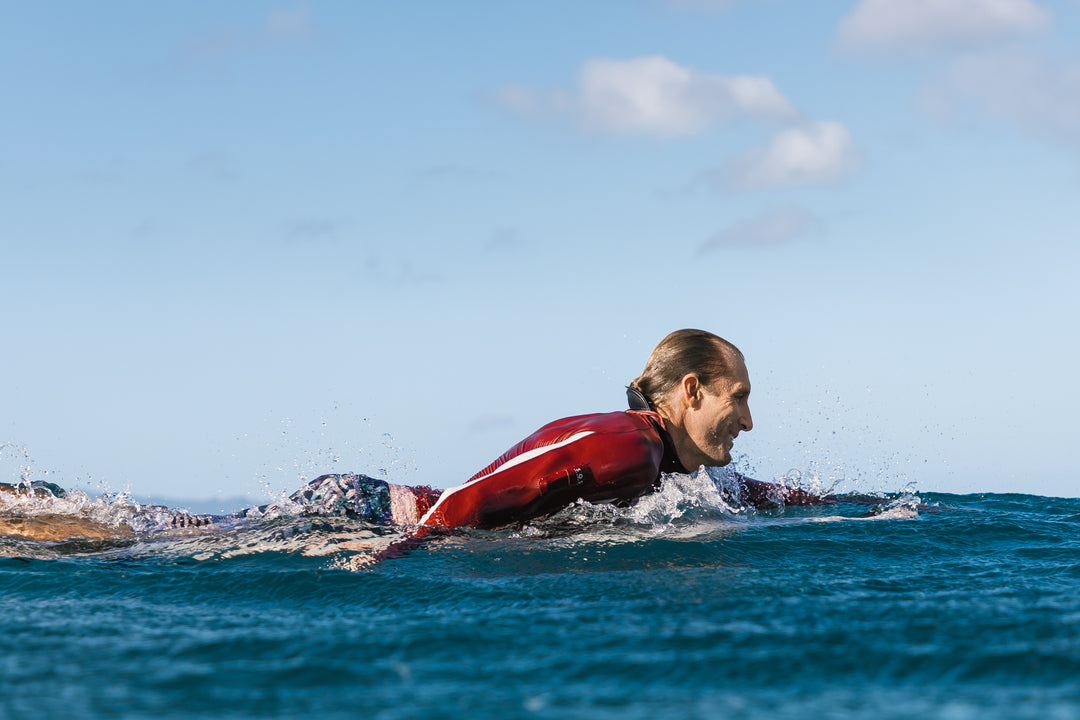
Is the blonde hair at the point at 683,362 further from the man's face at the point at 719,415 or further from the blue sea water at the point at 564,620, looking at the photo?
the blue sea water at the point at 564,620

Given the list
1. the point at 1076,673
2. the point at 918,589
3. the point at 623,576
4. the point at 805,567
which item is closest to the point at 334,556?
the point at 623,576

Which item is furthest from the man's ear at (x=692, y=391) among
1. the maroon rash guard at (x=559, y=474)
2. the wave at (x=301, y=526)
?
the maroon rash guard at (x=559, y=474)

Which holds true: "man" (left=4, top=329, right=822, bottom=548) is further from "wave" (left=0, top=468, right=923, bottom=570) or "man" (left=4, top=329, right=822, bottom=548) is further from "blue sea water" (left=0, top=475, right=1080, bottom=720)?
"blue sea water" (left=0, top=475, right=1080, bottom=720)

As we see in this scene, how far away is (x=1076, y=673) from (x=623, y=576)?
2214mm

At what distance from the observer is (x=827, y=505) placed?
27.4ft

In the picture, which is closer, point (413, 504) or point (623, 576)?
point (623, 576)

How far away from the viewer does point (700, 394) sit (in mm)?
6867

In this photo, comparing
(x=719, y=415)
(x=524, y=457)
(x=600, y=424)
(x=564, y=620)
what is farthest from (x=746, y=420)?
(x=564, y=620)

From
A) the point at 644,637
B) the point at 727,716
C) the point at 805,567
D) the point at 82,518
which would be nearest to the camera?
the point at 727,716

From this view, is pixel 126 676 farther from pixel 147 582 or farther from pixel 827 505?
pixel 827 505

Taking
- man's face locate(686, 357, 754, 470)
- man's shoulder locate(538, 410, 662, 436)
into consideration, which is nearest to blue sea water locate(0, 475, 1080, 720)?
man's face locate(686, 357, 754, 470)

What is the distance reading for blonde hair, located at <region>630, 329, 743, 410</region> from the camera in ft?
22.6

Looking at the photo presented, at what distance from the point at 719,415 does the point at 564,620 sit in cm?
299

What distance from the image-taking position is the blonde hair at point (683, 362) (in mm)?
6883
